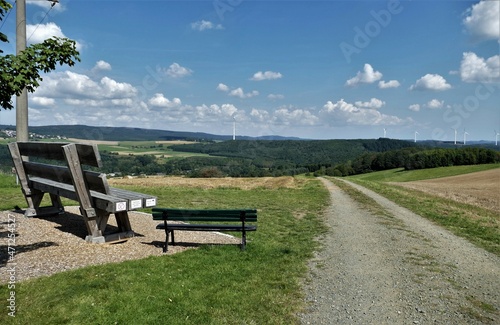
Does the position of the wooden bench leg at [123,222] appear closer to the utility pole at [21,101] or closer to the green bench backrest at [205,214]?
the green bench backrest at [205,214]

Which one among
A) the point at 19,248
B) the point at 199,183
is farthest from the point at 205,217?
the point at 199,183

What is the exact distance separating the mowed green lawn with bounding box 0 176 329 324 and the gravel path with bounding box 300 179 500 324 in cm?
47

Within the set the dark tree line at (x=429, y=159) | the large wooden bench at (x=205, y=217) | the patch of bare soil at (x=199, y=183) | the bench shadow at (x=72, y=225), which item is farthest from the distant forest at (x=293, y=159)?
the large wooden bench at (x=205, y=217)

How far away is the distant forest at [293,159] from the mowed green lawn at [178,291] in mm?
17935

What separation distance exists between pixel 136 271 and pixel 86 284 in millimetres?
899

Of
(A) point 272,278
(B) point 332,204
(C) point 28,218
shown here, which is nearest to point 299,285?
(A) point 272,278

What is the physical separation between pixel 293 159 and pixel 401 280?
130360mm

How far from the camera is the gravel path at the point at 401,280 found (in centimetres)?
503

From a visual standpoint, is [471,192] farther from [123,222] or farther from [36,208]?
[36,208]

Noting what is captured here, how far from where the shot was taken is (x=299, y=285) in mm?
6051

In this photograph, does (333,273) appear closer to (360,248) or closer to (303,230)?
(360,248)

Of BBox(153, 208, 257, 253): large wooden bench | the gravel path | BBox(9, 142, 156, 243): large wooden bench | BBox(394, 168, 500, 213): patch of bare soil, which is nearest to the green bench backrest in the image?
BBox(153, 208, 257, 253): large wooden bench

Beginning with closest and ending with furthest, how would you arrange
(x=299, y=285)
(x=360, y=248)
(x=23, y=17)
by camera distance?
(x=299, y=285), (x=360, y=248), (x=23, y=17)

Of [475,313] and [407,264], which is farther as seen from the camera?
[407,264]
